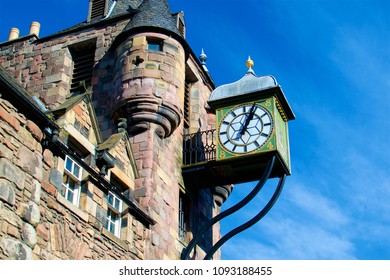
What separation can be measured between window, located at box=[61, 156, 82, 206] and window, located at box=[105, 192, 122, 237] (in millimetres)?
999

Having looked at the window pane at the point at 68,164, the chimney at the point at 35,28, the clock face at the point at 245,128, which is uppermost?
the chimney at the point at 35,28

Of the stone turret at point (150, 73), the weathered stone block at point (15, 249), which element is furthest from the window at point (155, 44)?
the weathered stone block at point (15, 249)

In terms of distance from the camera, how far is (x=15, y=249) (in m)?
9.64

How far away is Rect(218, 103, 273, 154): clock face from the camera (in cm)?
1558

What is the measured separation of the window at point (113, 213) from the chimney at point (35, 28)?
784 centimetres

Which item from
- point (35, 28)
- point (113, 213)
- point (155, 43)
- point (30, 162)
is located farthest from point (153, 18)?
point (30, 162)

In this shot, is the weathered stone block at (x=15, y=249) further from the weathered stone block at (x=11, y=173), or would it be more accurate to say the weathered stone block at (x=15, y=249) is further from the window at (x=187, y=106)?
the window at (x=187, y=106)

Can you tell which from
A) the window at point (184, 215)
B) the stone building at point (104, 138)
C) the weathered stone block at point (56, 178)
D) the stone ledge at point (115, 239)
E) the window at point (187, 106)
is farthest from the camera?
the window at point (187, 106)

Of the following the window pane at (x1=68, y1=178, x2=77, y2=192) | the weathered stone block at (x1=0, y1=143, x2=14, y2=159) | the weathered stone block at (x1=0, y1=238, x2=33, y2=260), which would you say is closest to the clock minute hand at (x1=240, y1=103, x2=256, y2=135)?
the window pane at (x1=68, y1=178, x2=77, y2=192)

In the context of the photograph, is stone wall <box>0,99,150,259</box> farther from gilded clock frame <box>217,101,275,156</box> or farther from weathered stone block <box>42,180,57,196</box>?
gilded clock frame <box>217,101,275,156</box>

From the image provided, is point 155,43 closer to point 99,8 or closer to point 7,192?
point 99,8

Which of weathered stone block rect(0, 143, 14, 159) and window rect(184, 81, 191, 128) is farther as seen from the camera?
window rect(184, 81, 191, 128)

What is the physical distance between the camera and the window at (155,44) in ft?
55.5

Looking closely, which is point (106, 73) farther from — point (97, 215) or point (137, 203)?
point (97, 215)
